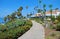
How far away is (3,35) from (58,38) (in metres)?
5.98

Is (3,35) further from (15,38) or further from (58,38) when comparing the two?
(58,38)

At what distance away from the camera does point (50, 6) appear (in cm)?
8919

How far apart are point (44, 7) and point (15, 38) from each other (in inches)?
2867

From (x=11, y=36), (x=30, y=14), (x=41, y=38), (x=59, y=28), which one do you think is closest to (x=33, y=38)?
(x=41, y=38)

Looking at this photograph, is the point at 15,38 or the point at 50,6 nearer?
the point at 15,38

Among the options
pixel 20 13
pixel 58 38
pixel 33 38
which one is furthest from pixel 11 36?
pixel 20 13

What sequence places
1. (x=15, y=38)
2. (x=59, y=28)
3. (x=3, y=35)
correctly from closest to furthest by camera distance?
(x=3, y=35) → (x=15, y=38) → (x=59, y=28)

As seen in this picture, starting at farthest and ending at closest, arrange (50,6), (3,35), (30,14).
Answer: (30,14) < (50,6) < (3,35)

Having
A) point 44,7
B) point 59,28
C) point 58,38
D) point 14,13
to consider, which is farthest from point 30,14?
point 58,38

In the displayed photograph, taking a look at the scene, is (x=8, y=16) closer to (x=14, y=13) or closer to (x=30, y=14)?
(x=14, y=13)

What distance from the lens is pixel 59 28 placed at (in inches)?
1251

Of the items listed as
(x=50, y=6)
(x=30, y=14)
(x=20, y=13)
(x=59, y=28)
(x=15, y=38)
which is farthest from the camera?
(x=30, y=14)

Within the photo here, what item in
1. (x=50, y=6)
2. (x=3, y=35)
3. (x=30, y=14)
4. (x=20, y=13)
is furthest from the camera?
(x=30, y=14)

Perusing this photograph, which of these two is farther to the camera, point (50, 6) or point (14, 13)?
point (14, 13)
